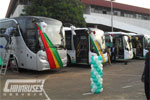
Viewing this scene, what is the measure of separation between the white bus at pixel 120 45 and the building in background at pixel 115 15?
1665 centimetres

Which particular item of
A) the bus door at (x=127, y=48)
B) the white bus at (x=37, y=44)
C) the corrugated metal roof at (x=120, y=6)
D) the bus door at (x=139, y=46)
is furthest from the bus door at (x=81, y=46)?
the corrugated metal roof at (x=120, y=6)

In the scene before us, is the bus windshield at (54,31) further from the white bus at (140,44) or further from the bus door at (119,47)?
the white bus at (140,44)

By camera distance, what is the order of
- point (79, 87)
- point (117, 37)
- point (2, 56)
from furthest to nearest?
1. point (117, 37)
2. point (2, 56)
3. point (79, 87)

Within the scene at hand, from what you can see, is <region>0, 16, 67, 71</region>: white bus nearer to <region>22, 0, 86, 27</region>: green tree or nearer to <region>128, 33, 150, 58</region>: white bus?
<region>22, 0, 86, 27</region>: green tree

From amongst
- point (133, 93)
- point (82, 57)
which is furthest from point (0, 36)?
point (133, 93)

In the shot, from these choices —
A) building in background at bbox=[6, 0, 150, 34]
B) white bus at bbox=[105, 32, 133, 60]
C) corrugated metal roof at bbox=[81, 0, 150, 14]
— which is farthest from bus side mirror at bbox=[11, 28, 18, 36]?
corrugated metal roof at bbox=[81, 0, 150, 14]

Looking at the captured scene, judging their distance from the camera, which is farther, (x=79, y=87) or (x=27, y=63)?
(x=27, y=63)

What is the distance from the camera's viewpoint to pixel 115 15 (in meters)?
40.8

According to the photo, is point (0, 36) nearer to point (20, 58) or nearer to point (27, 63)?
point (20, 58)

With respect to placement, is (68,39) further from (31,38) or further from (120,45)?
(120,45)


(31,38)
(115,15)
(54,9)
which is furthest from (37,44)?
(115,15)

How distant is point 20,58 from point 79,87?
4973 mm

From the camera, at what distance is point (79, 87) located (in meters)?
7.32

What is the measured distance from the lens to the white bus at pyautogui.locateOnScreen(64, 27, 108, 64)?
12703 mm
